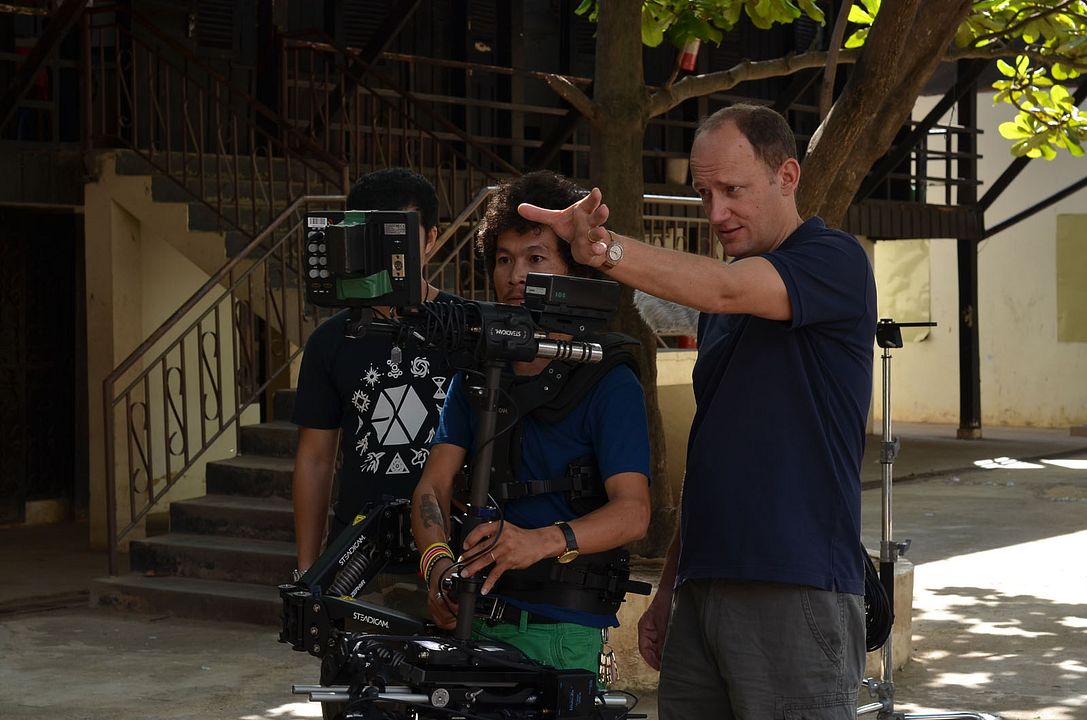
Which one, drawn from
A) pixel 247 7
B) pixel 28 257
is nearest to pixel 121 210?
pixel 28 257

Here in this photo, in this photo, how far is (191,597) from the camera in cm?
805

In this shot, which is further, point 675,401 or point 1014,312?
point 1014,312

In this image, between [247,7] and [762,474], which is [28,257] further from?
[762,474]

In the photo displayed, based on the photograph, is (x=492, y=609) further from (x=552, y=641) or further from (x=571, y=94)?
(x=571, y=94)

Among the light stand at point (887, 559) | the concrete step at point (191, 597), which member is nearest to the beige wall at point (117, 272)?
the concrete step at point (191, 597)

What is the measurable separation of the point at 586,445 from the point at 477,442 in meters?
0.42

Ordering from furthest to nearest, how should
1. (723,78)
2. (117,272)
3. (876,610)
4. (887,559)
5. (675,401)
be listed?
1. (675,401)
2. (117,272)
3. (723,78)
4. (887,559)
5. (876,610)

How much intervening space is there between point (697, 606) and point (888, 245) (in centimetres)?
1879

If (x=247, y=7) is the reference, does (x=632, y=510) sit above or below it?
below

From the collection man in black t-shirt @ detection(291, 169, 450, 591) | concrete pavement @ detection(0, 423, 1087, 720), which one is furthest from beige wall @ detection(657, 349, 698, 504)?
man in black t-shirt @ detection(291, 169, 450, 591)

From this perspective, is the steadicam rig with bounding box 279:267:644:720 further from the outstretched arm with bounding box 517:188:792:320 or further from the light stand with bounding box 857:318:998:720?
the light stand with bounding box 857:318:998:720

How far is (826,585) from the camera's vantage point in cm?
280

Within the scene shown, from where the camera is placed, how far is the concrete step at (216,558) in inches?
321

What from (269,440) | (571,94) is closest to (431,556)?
(571,94)
